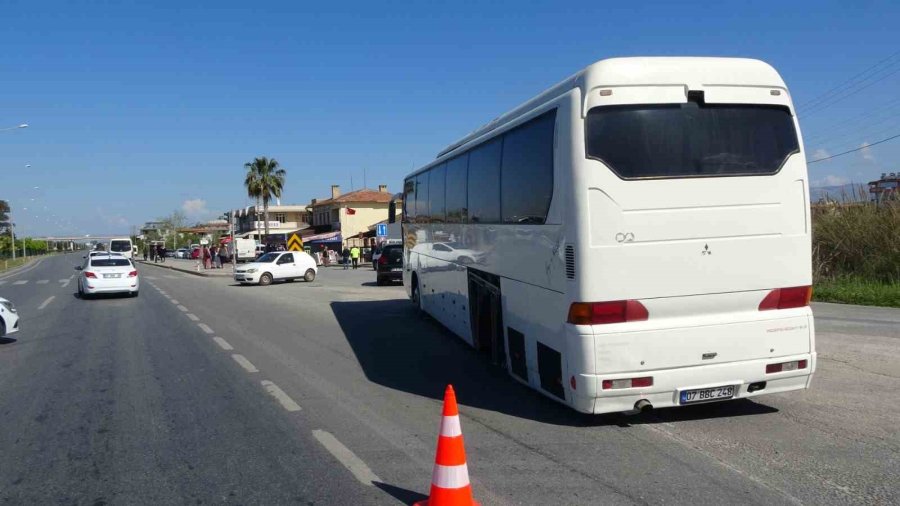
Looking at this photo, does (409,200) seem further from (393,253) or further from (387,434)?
(393,253)

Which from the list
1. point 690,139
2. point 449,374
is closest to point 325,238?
point 449,374

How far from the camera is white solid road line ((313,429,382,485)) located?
5.12m

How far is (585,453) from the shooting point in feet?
18.4

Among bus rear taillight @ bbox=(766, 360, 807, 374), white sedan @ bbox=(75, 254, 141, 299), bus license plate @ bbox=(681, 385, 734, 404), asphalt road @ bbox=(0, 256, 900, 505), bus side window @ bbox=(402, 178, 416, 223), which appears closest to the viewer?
asphalt road @ bbox=(0, 256, 900, 505)

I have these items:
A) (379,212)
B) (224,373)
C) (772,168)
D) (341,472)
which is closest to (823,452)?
(772,168)

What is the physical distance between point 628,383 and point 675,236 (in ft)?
4.33

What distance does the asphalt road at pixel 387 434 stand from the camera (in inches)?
191

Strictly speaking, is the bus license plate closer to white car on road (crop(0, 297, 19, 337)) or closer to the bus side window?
the bus side window

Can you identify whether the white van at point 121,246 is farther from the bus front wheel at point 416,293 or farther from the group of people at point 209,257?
the bus front wheel at point 416,293

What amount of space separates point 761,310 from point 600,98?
7.74 ft

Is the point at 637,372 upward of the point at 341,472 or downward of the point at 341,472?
upward

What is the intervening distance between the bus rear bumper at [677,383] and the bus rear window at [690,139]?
5.51ft

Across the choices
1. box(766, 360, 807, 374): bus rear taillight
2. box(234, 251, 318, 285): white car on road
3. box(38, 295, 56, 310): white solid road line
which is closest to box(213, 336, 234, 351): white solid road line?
box(766, 360, 807, 374): bus rear taillight

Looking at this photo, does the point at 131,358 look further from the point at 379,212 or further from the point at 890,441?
the point at 379,212
